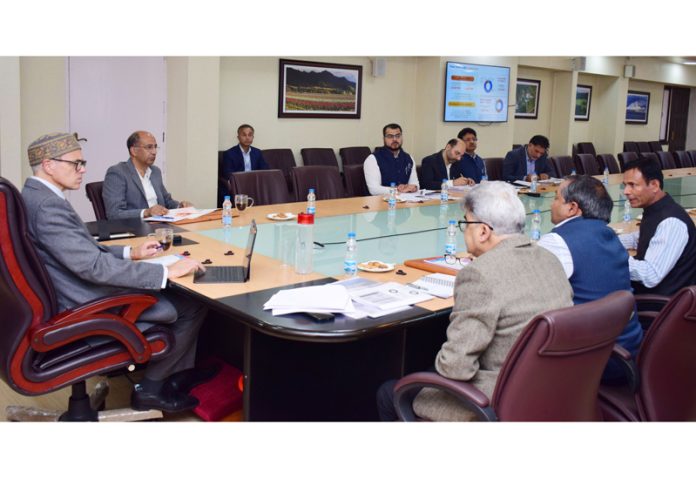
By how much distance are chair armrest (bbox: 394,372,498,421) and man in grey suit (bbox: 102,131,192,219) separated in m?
2.37

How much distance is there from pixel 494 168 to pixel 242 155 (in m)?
2.79

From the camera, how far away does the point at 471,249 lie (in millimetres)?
2186

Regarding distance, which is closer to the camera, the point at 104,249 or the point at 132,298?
the point at 132,298

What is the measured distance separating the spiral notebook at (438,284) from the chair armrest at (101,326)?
1.06m

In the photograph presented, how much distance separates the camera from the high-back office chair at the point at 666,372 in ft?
6.97

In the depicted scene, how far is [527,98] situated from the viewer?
11492 mm

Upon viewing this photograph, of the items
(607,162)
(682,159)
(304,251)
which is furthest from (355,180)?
(682,159)

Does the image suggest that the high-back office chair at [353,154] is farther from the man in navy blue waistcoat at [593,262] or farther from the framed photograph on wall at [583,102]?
the framed photograph on wall at [583,102]

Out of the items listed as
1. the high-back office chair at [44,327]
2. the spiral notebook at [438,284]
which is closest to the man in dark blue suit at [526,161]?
the spiral notebook at [438,284]

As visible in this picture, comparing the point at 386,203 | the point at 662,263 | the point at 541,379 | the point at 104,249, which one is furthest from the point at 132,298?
the point at 386,203

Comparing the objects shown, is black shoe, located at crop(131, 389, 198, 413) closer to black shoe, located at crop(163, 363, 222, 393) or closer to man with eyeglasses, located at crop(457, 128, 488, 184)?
black shoe, located at crop(163, 363, 222, 393)

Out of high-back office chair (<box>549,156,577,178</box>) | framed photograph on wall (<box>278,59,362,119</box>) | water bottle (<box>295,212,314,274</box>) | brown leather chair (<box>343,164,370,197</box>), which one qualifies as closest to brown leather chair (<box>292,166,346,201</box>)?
brown leather chair (<box>343,164,370,197</box>)

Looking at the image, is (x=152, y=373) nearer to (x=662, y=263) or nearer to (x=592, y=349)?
(x=592, y=349)

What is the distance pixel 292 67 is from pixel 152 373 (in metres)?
5.52
